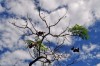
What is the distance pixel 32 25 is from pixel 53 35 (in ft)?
4.46

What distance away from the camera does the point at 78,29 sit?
13.8m

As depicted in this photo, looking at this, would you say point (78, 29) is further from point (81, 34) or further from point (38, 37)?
point (38, 37)

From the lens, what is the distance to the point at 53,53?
1505 cm

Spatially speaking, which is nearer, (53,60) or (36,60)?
(36,60)

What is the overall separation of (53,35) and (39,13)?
4.35 feet

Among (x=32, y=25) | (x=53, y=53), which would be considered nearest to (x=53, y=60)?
(x=53, y=53)

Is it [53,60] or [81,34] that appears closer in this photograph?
[81,34]

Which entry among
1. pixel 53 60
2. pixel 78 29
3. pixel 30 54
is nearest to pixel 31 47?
pixel 30 54

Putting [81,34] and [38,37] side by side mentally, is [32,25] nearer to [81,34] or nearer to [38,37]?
[38,37]

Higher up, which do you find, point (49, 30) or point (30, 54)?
point (49, 30)

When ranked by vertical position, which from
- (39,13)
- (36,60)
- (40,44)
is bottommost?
(36,60)

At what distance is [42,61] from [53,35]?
1533mm

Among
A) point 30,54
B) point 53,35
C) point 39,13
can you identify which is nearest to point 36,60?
point 30,54

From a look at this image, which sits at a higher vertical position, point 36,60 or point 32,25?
point 32,25
